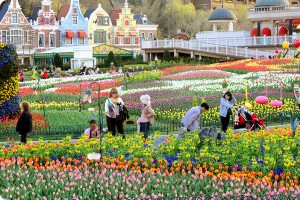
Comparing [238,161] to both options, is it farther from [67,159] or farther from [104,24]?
[104,24]

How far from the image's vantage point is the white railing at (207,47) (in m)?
47.8

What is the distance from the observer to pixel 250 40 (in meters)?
52.3

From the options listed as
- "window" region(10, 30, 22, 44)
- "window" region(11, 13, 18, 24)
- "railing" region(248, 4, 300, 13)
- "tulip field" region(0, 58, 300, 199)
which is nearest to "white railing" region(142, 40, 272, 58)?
"railing" region(248, 4, 300, 13)

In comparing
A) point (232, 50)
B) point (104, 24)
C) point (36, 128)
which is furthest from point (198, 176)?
point (104, 24)

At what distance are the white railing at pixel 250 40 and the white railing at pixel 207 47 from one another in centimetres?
112

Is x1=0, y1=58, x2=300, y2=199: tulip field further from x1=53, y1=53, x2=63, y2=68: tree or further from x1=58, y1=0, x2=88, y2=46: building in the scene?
x1=58, y1=0, x2=88, y2=46: building

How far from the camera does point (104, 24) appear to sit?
73688 mm

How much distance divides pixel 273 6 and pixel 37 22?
23.5 m

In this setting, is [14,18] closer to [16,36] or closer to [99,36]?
[16,36]

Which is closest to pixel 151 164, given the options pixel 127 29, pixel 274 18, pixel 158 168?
pixel 158 168

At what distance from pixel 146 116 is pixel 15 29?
2036 inches

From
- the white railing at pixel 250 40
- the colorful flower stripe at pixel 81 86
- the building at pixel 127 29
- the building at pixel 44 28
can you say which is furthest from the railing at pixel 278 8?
the colorful flower stripe at pixel 81 86

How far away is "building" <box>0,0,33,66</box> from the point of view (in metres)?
65.8

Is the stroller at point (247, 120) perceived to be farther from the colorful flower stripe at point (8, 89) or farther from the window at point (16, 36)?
the window at point (16, 36)
